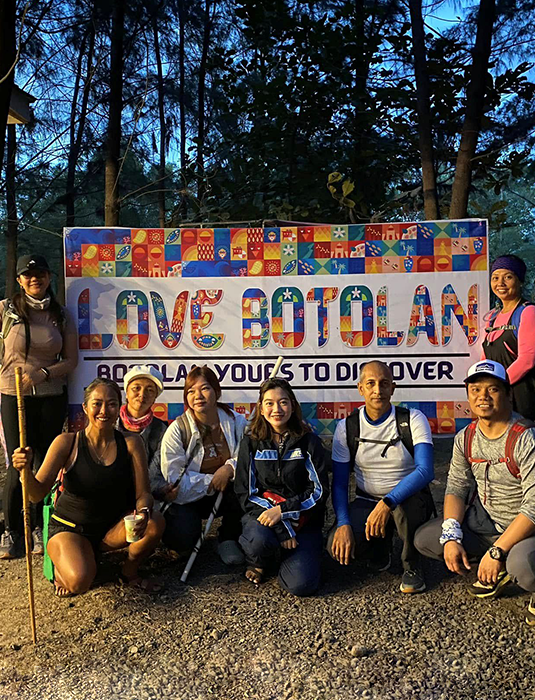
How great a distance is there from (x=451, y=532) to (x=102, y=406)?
1.88 metres

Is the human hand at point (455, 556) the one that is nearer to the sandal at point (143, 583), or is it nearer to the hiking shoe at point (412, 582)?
the hiking shoe at point (412, 582)

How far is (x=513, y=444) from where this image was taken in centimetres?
347

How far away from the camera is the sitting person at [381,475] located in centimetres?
377

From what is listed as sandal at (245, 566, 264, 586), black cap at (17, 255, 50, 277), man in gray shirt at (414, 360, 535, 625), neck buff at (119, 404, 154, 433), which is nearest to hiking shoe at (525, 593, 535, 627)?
man in gray shirt at (414, 360, 535, 625)

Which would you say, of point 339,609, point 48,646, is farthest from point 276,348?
point 48,646

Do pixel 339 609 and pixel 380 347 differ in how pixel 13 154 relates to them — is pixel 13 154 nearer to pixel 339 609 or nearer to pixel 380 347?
pixel 380 347

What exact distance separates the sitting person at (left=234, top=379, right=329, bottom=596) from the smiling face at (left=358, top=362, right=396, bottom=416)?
381mm

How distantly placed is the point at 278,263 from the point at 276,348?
0.65 meters

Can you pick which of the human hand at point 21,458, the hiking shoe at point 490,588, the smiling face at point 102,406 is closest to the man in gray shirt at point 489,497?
the hiking shoe at point 490,588

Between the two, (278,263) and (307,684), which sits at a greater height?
(278,263)

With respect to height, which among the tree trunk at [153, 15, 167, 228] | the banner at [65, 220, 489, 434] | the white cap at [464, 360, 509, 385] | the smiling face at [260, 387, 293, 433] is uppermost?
the tree trunk at [153, 15, 167, 228]

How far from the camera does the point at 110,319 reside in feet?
17.8

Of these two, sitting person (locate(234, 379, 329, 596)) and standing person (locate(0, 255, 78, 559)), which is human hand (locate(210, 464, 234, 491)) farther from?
standing person (locate(0, 255, 78, 559))

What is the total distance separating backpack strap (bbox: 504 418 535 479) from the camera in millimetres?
3471
